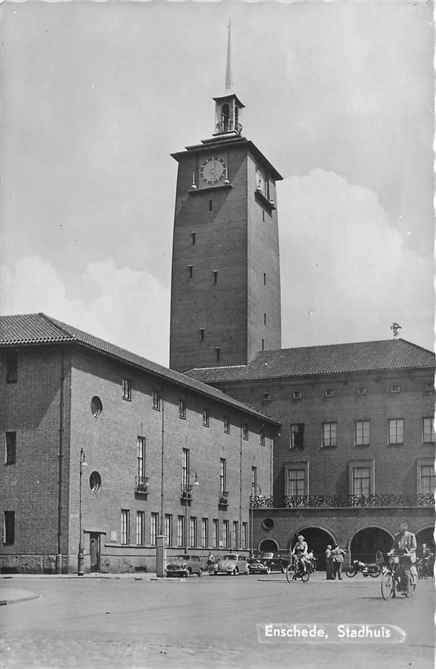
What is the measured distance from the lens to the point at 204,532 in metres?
52.8

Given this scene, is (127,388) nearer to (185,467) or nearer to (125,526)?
(125,526)

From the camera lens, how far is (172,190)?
229 feet

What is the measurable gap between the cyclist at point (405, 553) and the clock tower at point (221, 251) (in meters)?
46.1

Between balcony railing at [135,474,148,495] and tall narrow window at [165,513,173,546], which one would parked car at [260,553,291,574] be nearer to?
tall narrow window at [165,513,173,546]

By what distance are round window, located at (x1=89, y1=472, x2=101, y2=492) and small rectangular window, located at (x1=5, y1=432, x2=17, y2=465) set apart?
10.7 feet

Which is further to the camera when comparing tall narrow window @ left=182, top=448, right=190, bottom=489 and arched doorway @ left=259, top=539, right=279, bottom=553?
arched doorway @ left=259, top=539, right=279, bottom=553

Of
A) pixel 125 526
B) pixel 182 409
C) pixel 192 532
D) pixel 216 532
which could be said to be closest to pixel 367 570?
pixel 192 532

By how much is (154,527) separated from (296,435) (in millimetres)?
19455

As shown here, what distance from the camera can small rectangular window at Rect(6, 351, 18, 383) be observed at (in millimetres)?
40719

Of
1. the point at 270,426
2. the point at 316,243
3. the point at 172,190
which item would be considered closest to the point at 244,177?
the point at 172,190

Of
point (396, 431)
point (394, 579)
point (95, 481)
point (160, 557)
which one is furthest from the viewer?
point (396, 431)

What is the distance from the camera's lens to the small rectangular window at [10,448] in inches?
1570

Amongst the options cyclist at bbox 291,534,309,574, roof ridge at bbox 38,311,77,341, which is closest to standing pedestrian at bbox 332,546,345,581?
cyclist at bbox 291,534,309,574

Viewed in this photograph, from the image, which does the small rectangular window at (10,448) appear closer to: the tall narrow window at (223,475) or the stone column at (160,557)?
the stone column at (160,557)
